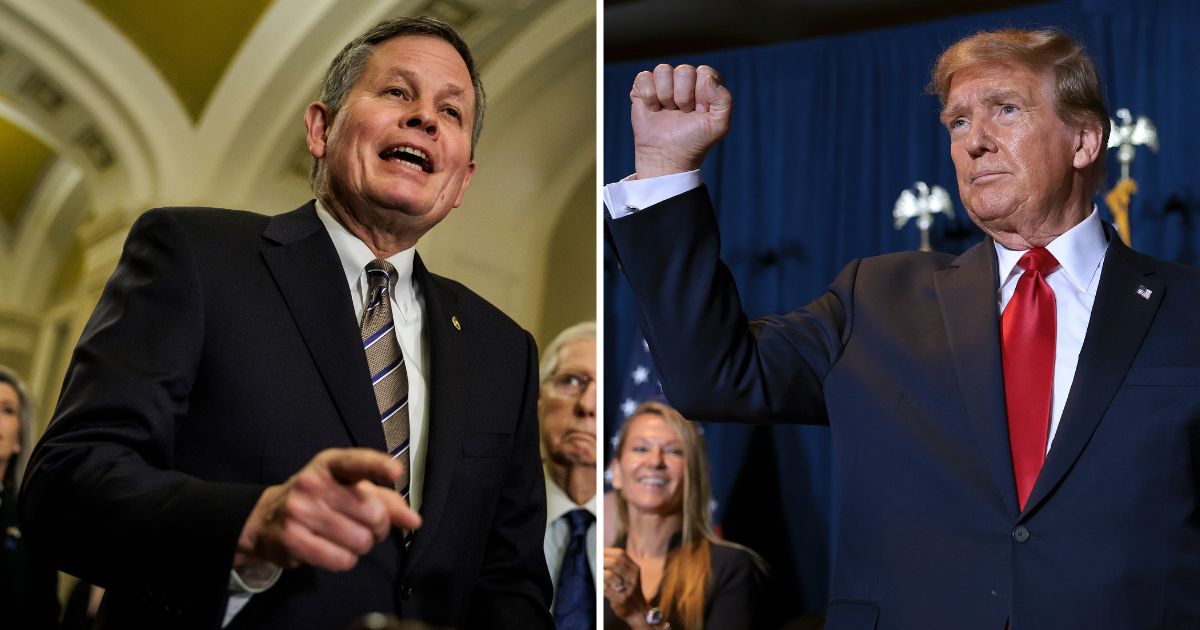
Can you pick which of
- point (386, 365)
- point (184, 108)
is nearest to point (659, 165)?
point (386, 365)

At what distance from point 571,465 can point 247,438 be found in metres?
1.16

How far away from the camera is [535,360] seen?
2385mm

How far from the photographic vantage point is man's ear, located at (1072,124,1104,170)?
2.40 meters

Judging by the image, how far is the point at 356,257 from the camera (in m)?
2.13

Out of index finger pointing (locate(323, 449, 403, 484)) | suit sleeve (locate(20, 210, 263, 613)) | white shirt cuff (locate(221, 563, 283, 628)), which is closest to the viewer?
index finger pointing (locate(323, 449, 403, 484))

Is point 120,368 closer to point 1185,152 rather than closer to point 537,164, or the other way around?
point 537,164

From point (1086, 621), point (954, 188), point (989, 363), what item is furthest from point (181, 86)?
point (954, 188)

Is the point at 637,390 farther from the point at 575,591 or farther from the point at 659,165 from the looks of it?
the point at 659,165

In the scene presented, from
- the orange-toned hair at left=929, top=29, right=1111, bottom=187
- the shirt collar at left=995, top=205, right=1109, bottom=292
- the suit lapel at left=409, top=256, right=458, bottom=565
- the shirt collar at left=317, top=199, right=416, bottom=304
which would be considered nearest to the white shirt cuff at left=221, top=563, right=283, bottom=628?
the suit lapel at left=409, top=256, right=458, bottom=565

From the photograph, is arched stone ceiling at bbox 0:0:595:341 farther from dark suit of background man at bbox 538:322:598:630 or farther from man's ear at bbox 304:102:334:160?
man's ear at bbox 304:102:334:160

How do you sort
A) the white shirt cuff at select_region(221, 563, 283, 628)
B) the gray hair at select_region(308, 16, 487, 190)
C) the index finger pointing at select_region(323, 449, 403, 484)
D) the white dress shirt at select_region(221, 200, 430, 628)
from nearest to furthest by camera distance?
the index finger pointing at select_region(323, 449, 403, 484) → the white shirt cuff at select_region(221, 563, 283, 628) → the white dress shirt at select_region(221, 200, 430, 628) → the gray hair at select_region(308, 16, 487, 190)

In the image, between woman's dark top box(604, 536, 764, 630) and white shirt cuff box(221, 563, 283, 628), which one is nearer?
white shirt cuff box(221, 563, 283, 628)

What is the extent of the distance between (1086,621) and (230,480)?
132 cm

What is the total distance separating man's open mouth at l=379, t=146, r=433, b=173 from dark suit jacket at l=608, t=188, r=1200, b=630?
1.30 ft
